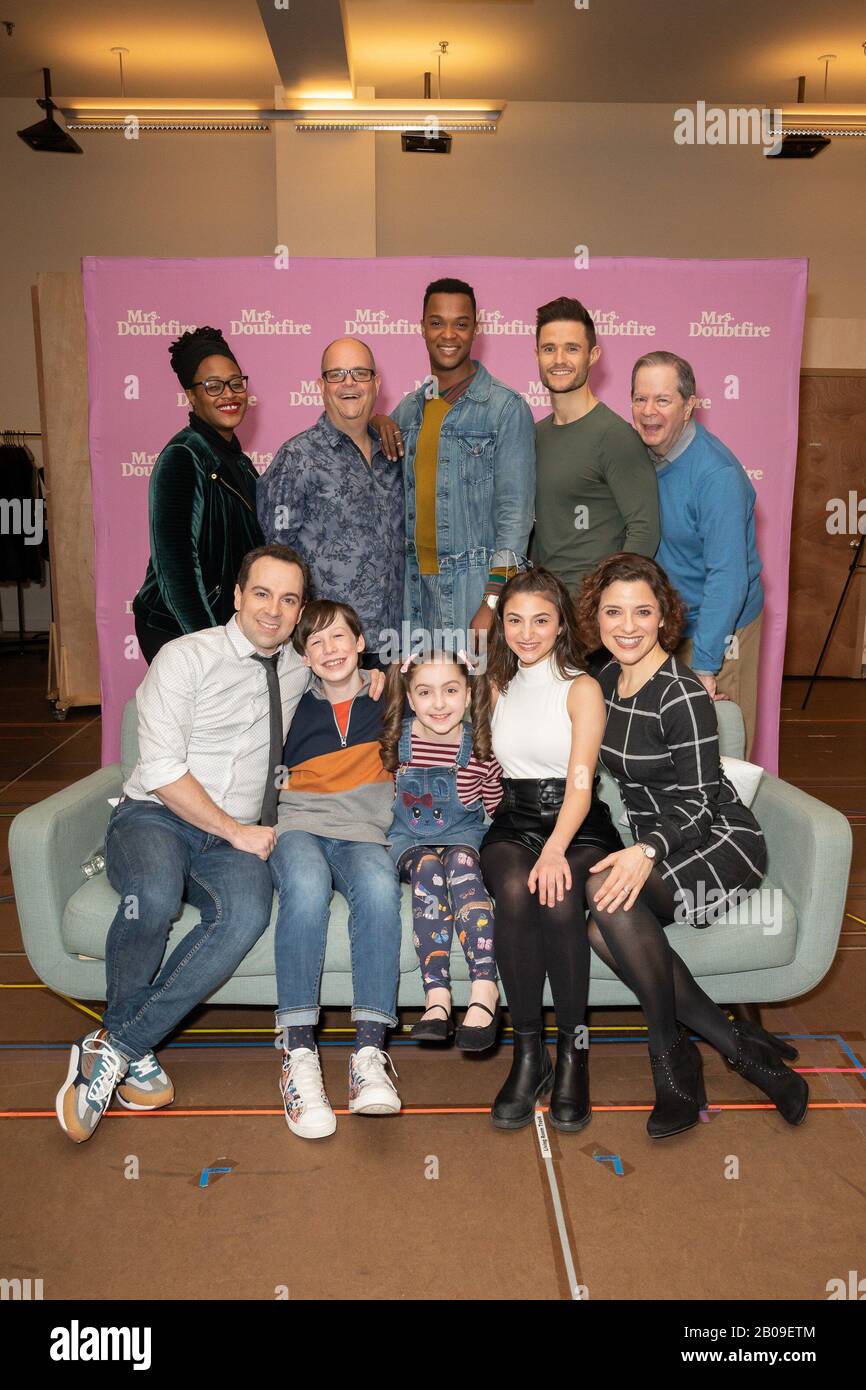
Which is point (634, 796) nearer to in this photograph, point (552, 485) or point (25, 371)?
point (552, 485)

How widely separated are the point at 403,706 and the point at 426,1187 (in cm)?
113

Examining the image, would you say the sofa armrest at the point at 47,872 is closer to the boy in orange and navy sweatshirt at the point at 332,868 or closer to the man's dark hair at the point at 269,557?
the boy in orange and navy sweatshirt at the point at 332,868

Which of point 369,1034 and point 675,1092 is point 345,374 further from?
point 675,1092

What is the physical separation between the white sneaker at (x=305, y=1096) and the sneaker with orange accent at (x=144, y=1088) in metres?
0.27

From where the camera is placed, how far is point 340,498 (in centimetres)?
296

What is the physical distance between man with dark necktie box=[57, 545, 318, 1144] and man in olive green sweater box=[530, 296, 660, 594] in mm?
865

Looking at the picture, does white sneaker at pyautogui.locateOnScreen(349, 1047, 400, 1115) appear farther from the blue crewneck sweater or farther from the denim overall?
the blue crewneck sweater

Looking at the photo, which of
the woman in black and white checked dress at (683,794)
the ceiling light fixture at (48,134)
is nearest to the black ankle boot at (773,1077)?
the woman in black and white checked dress at (683,794)

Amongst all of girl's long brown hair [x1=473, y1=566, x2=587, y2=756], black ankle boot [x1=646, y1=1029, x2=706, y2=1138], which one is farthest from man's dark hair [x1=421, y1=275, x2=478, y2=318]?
black ankle boot [x1=646, y1=1029, x2=706, y2=1138]

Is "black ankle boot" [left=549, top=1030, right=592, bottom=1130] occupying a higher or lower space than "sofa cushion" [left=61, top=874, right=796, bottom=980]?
lower

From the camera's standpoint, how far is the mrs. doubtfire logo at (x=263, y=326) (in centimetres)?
433

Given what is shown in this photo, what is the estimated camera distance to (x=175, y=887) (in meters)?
2.26

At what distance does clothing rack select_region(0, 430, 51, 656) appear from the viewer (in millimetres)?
7992

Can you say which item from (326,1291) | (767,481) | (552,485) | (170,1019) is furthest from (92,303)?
(326,1291)
